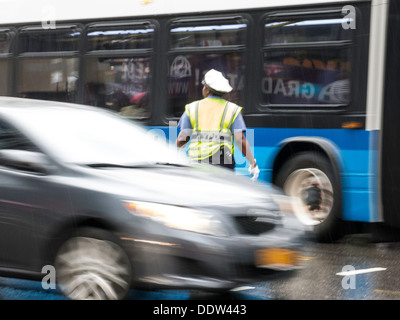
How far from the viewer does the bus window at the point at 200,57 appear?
1072 cm

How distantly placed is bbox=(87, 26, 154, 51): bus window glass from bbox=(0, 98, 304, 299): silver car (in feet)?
16.3

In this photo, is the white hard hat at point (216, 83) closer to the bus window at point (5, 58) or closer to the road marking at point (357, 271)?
the road marking at point (357, 271)

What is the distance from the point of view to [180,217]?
18.9ft

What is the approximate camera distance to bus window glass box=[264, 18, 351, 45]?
994 centimetres

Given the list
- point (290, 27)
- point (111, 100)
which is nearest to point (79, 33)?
point (111, 100)

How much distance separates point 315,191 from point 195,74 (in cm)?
217

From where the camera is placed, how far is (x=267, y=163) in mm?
10430

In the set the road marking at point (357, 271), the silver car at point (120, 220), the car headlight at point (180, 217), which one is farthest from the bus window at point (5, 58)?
the car headlight at point (180, 217)

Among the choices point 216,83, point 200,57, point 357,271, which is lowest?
point 357,271

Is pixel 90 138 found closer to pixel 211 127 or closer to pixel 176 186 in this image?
pixel 176 186

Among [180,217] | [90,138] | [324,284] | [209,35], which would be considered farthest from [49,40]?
[180,217]

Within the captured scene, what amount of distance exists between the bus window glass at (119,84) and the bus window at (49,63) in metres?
0.28

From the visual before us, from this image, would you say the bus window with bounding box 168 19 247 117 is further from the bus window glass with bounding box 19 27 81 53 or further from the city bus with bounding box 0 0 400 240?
the bus window glass with bounding box 19 27 81 53

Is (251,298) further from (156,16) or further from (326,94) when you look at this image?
(156,16)
